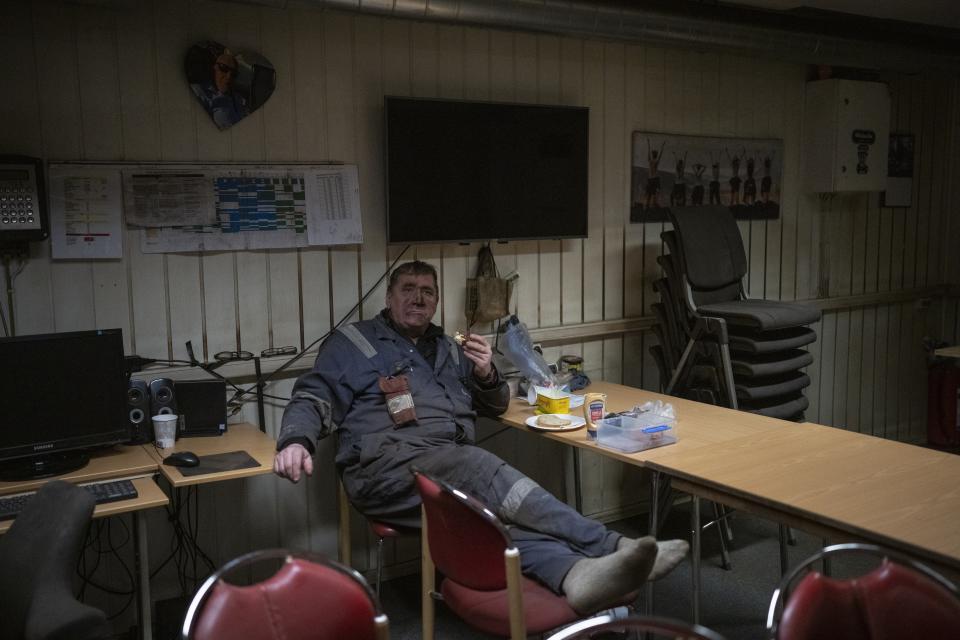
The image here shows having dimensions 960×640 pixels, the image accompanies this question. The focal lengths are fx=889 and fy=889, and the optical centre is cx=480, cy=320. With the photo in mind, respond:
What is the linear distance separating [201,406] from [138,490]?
55 cm

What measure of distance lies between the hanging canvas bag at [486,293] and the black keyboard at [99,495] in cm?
166

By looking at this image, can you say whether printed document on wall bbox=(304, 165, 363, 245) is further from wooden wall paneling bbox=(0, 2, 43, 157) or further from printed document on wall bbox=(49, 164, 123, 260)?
wooden wall paneling bbox=(0, 2, 43, 157)

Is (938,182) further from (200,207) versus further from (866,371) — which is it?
(200,207)

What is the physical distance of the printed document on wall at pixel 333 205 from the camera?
3.48 metres

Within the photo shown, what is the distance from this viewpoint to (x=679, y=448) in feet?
9.42

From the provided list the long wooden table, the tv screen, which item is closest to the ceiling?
the tv screen

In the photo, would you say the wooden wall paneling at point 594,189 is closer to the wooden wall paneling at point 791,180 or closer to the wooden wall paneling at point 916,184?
the wooden wall paneling at point 791,180

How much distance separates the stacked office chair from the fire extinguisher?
6.77 feet

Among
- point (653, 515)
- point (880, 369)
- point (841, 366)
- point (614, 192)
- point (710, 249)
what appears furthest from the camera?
point (880, 369)

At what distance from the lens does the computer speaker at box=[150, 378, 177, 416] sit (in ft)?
10.1

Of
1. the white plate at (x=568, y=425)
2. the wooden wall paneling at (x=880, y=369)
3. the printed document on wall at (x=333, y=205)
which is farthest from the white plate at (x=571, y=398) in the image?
the wooden wall paneling at (x=880, y=369)

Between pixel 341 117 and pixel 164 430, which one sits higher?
pixel 341 117

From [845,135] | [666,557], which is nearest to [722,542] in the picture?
[666,557]

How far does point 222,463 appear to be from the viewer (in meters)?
2.84
